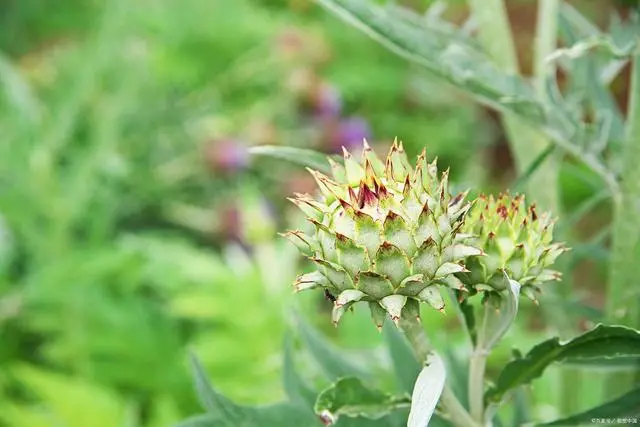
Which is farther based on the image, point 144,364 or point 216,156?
point 216,156

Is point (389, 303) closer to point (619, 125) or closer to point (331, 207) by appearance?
point (331, 207)

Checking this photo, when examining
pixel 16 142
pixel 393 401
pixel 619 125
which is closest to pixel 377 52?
pixel 16 142

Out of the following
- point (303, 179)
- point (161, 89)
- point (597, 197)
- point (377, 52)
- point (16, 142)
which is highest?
point (377, 52)

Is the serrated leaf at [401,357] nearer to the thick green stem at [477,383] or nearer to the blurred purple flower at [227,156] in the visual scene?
the thick green stem at [477,383]

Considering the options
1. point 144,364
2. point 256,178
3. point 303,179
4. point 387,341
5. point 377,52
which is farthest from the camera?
point 377,52

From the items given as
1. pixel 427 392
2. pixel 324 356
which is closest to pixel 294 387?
pixel 324 356

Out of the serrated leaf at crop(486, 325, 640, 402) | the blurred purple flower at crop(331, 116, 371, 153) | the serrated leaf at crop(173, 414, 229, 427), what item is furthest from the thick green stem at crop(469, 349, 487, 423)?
the blurred purple flower at crop(331, 116, 371, 153)

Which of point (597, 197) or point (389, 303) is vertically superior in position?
point (597, 197)

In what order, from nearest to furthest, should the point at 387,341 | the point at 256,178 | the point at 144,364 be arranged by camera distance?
the point at 387,341 < the point at 144,364 < the point at 256,178
